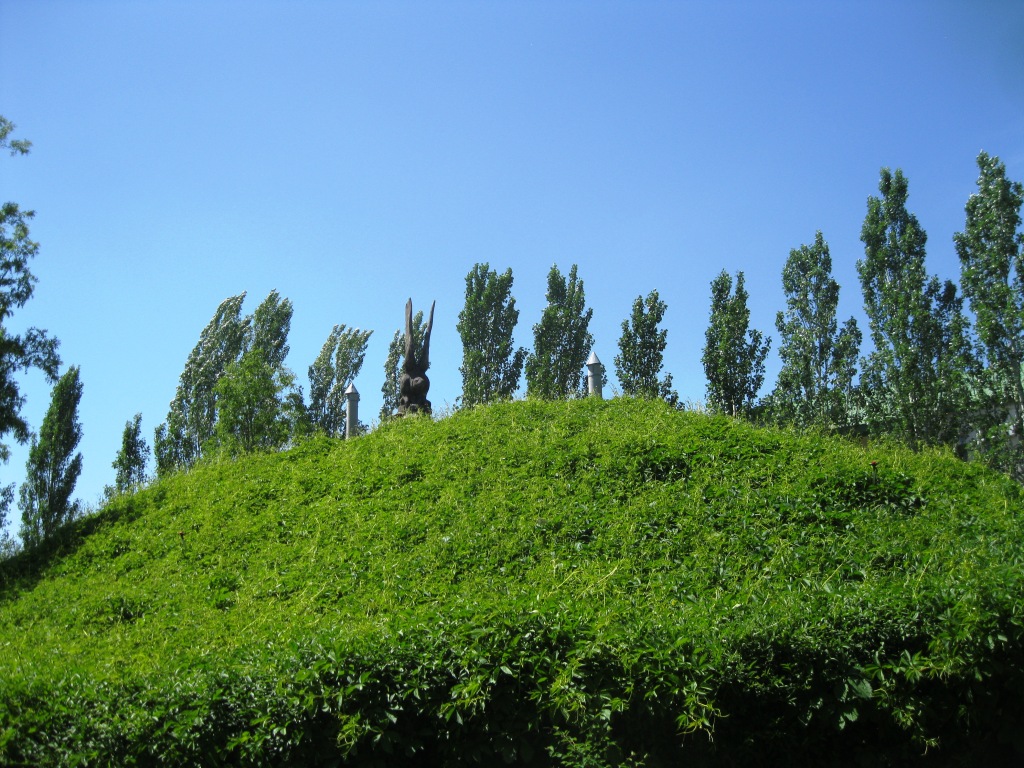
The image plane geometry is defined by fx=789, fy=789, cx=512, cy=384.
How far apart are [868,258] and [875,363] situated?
3.04m

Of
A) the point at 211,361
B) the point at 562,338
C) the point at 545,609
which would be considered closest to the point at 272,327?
the point at 211,361

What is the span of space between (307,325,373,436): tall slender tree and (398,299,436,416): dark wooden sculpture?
1488cm

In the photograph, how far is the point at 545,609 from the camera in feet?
17.8

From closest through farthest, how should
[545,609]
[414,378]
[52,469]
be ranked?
1. [545,609]
2. [414,378]
3. [52,469]

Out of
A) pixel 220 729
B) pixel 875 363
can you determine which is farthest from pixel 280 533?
pixel 875 363

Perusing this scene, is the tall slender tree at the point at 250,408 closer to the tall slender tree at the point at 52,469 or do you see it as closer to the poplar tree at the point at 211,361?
the poplar tree at the point at 211,361

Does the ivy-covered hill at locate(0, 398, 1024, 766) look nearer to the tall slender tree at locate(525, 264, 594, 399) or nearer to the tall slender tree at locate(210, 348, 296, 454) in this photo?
the tall slender tree at locate(210, 348, 296, 454)

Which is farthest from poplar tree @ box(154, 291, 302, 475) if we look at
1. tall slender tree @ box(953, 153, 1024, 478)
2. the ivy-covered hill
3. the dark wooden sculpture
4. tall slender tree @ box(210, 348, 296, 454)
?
tall slender tree @ box(953, 153, 1024, 478)

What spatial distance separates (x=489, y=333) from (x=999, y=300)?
14.2 meters

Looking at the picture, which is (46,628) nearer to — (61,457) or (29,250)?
(29,250)

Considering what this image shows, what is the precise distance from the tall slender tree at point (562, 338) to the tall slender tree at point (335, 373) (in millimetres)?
8075

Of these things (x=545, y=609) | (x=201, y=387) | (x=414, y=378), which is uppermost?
(x=201, y=387)

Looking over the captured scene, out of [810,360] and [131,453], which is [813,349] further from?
[131,453]

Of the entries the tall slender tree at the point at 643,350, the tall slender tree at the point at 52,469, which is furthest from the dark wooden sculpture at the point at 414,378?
the tall slender tree at the point at 52,469
